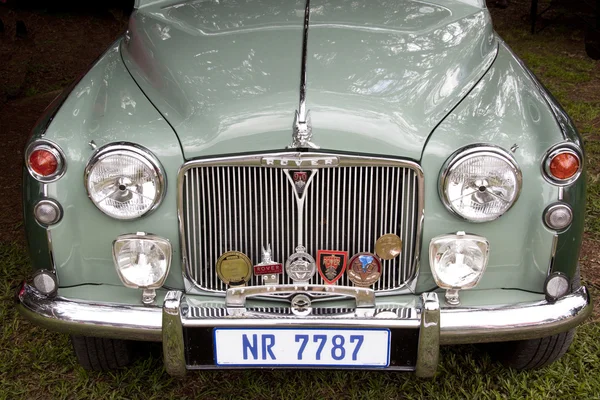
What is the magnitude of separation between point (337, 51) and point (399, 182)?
565 mm

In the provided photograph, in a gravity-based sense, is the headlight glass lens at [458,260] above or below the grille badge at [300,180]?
below

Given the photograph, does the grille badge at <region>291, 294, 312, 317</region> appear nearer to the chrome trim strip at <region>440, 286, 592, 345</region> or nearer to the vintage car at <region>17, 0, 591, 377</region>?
the vintage car at <region>17, 0, 591, 377</region>

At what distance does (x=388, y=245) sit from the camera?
6.83 feet

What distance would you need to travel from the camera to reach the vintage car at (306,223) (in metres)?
2.00

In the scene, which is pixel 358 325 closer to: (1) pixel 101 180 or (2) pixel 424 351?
(2) pixel 424 351

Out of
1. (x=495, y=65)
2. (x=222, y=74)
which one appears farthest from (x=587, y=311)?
(x=222, y=74)

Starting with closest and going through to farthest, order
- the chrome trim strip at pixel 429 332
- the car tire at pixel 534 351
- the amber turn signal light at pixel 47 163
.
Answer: the chrome trim strip at pixel 429 332 → the amber turn signal light at pixel 47 163 → the car tire at pixel 534 351

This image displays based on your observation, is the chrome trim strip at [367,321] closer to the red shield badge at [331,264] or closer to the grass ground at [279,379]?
the red shield badge at [331,264]

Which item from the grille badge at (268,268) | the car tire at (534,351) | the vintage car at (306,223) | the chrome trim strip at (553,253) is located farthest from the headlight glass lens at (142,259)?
the car tire at (534,351)

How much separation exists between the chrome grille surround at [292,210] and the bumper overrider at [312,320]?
0.37ft

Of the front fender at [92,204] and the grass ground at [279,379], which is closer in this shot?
the front fender at [92,204]

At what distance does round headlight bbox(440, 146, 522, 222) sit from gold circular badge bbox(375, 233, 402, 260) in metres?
0.19

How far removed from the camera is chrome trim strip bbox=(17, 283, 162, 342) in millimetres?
2027

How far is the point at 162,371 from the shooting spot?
8.56 ft
